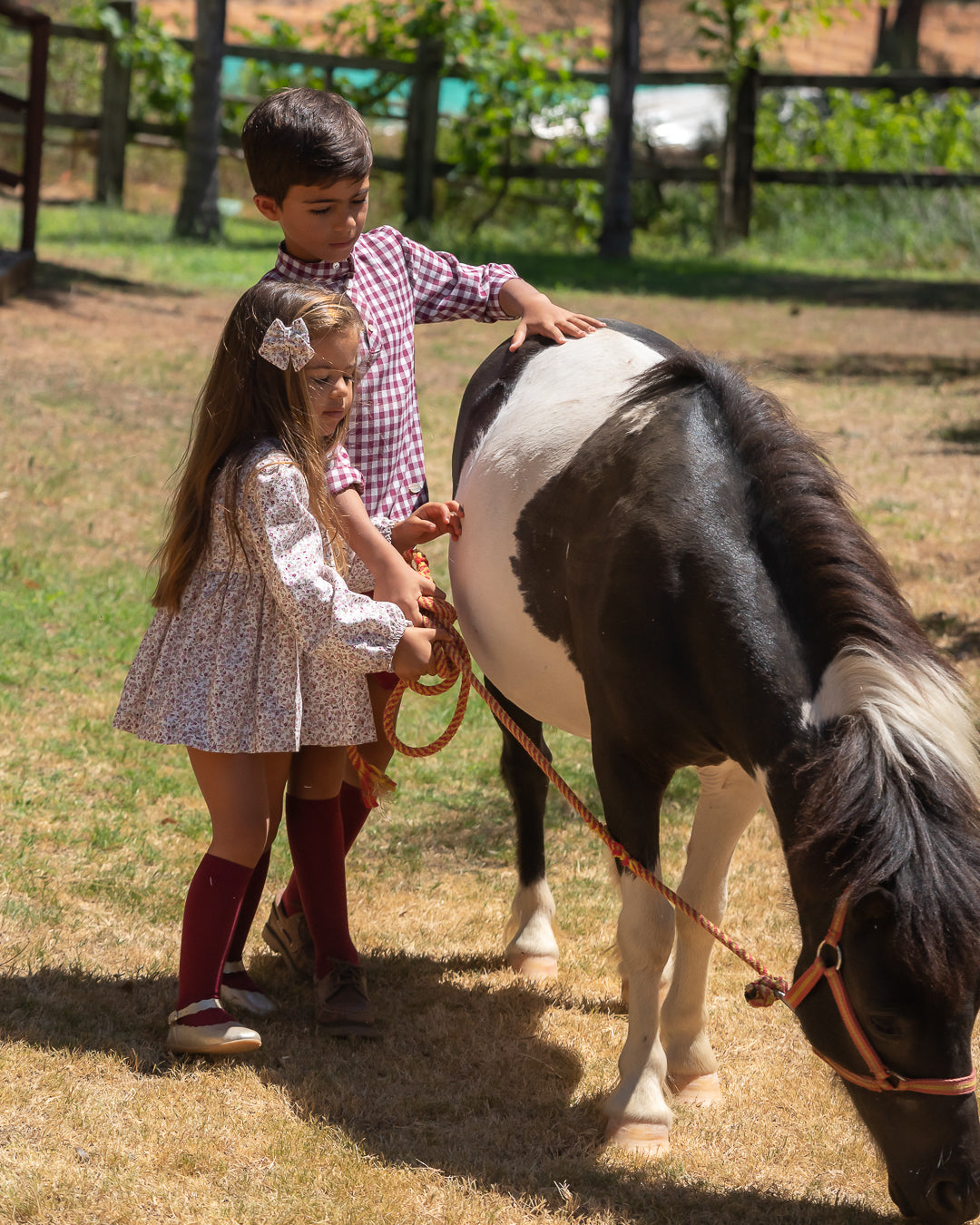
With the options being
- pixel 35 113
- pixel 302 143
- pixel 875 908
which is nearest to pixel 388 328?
pixel 302 143

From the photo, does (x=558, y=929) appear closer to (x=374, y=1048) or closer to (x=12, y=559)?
(x=374, y=1048)

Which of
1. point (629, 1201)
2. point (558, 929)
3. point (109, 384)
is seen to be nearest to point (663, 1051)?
point (629, 1201)

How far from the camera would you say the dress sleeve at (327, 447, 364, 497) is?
298 centimetres

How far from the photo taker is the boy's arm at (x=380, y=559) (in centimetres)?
296

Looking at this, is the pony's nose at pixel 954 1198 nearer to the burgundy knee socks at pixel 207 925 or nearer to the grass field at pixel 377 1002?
the grass field at pixel 377 1002

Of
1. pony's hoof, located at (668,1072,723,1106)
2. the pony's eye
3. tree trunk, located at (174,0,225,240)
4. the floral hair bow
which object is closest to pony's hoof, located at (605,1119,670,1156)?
pony's hoof, located at (668,1072,723,1106)

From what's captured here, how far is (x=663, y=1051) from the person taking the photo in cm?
295

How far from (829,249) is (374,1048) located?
1551 centimetres

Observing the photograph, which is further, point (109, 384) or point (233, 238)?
point (233, 238)

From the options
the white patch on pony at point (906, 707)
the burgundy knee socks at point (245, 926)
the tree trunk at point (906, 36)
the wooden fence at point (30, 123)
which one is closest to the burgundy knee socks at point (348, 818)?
the burgundy knee socks at point (245, 926)

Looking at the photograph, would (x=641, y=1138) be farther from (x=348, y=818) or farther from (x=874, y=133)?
(x=874, y=133)

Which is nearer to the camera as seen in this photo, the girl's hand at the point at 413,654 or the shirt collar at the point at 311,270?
the girl's hand at the point at 413,654

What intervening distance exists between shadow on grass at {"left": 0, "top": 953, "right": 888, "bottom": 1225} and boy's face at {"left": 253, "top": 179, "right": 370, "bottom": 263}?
1777 mm

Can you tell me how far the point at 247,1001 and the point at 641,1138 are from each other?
3.30ft
